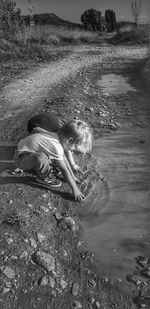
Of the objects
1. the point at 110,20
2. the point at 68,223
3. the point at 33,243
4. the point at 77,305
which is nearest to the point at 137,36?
the point at 110,20

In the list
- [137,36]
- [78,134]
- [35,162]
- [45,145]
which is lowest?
[137,36]

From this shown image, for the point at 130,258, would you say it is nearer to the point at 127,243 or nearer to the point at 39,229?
the point at 127,243

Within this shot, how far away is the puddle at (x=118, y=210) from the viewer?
11.7 ft

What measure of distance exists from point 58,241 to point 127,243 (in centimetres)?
69

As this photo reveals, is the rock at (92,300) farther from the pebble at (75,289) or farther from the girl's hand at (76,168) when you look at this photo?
the girl's hand at (76,168)

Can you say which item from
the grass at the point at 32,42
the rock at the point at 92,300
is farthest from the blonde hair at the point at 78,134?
the grass at the point at 32,42

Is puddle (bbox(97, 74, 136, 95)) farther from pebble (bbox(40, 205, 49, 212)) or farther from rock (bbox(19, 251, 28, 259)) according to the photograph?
rock (bbox(19, 251, 28, 259))

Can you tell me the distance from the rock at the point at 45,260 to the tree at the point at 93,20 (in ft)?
133

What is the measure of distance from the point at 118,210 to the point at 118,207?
6cm

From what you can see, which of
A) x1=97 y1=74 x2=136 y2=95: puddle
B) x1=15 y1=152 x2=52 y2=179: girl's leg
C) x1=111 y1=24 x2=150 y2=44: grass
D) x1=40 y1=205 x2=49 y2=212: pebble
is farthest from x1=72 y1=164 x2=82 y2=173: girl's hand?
x1=111 y1=24 x2=150 y2=44: grass

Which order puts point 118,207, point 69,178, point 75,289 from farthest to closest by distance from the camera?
point 118,207
point 69,178
point 75,289

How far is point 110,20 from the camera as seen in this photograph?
43.9 metres

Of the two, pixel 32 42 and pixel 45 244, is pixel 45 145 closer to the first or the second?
pixel 45 244

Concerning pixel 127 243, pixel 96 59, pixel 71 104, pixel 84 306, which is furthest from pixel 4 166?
pixel 96 59
